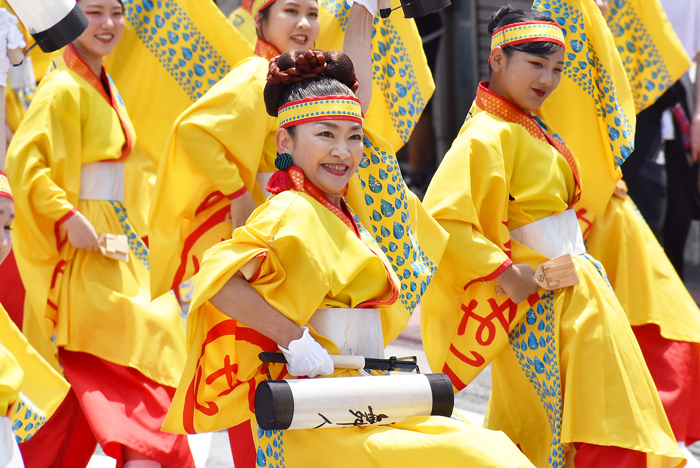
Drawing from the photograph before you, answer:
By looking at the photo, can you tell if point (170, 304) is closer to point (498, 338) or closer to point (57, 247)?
point (57, 247)

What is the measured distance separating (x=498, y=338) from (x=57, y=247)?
1606mm

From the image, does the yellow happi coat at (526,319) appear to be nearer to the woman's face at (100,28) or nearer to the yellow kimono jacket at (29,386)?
the yellow kimono jacket at (29,386)

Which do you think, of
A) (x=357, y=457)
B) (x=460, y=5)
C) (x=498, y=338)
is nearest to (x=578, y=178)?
(x=498, y=338)

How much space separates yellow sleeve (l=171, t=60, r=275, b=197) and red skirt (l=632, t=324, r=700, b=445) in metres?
1.58

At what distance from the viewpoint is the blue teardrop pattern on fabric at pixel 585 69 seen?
3719 mm

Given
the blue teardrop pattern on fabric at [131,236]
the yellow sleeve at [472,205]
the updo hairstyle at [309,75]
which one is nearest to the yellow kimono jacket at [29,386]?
the updo hairstyle at [309,75]

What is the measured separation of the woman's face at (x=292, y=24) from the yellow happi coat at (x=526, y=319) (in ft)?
1.98

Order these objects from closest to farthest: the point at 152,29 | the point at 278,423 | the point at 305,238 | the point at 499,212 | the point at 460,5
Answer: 1. the point at 278,423
2. the point at 305,238
3. the point at 499,212
4. the point at 152,29
5. the point at 460,5

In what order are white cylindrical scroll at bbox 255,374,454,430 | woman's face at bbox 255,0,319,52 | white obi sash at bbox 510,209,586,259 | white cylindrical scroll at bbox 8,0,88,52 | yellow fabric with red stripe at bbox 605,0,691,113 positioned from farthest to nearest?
yellow fabric with red stripe at bbox 605,0,691,113 < woman's face at bbox 255,0,319,52 < white obi sash at bbox 510,209,586,259 < white cylindrical scroll at bbox 8,0,88,52 < white cylindrical scroll at bbox 255,374,454,430

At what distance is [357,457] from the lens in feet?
7.93

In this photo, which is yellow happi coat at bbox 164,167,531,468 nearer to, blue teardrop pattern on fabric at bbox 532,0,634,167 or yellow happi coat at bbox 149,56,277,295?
yellow happi coat at bbox 149,56,277,295

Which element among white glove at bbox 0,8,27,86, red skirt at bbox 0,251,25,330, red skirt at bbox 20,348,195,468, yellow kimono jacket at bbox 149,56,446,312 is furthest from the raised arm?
red skirt at bbox 0,251,25,330

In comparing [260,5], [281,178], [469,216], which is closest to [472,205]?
[469,216]

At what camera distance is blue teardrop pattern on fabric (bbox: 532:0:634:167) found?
3719 millimetres
